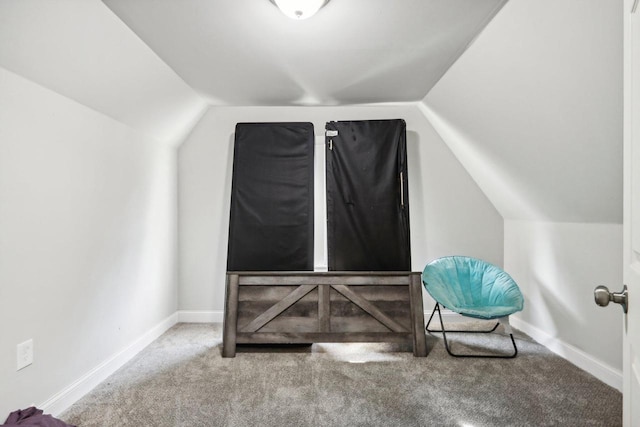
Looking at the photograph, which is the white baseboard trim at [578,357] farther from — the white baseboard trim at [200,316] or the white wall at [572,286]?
the white baseboard trim at [200,316]

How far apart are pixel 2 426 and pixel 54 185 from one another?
43.1 inches

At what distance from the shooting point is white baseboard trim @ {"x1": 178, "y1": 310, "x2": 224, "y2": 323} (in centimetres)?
369

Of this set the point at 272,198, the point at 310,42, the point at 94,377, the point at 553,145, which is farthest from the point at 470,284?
the point at 94,377

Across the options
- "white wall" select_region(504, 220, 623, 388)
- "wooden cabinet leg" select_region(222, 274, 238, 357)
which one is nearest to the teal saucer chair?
"white wall" select_region(504, 220, 623, 388)

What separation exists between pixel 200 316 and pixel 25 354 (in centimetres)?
193

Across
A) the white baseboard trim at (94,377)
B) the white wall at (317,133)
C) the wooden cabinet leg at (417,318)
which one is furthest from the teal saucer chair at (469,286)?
the white baseboard trim at (94,377)

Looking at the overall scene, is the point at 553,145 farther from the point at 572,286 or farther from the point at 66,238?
the point at 66,238

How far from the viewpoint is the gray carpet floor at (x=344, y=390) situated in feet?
6.47

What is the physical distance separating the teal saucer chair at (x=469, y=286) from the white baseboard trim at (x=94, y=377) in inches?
87.1

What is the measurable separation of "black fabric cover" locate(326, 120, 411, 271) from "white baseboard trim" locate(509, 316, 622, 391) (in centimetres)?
111

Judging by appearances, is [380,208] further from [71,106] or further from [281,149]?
[71,106]

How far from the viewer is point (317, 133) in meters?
3.72

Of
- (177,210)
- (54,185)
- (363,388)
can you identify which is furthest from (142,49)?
(363,388)

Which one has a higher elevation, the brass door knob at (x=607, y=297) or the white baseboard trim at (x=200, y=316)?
the brass door knob at (x=607, y=297)
